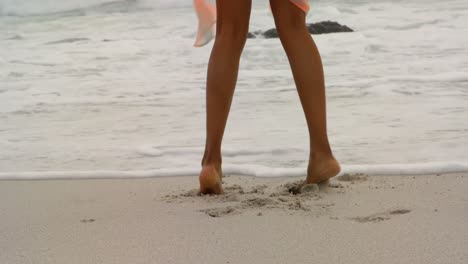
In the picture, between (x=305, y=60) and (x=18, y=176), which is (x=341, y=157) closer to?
(x=305, y=60)

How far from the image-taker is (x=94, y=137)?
482 cm

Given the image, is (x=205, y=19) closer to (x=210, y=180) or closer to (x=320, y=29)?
(x=210, y=180)

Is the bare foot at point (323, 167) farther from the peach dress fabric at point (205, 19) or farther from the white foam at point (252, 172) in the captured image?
the peach dress fabric at point (205, 19)

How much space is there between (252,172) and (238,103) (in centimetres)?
213

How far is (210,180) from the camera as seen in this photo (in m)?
3.01

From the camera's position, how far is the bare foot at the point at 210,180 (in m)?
3.01

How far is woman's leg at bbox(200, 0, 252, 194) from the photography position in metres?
2.97

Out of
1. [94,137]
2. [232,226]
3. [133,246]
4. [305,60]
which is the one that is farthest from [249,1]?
A: [94,137]

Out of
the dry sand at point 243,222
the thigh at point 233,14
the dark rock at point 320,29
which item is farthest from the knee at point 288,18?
the dark rock at point 320,29

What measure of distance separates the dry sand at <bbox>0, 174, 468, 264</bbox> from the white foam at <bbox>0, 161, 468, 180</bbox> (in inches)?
3.7

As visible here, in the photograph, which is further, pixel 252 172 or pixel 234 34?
pixel 252 172

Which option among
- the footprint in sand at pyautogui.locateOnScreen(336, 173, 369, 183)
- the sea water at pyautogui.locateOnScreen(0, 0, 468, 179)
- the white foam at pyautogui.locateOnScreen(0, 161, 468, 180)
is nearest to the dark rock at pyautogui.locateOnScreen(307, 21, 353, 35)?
the sea water at pyautogui.locateOnScreen(0, 0, 468, 179)

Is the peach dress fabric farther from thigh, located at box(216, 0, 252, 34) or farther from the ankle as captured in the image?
the ankle

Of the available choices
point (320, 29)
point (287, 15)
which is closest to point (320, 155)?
point (287, 15)
